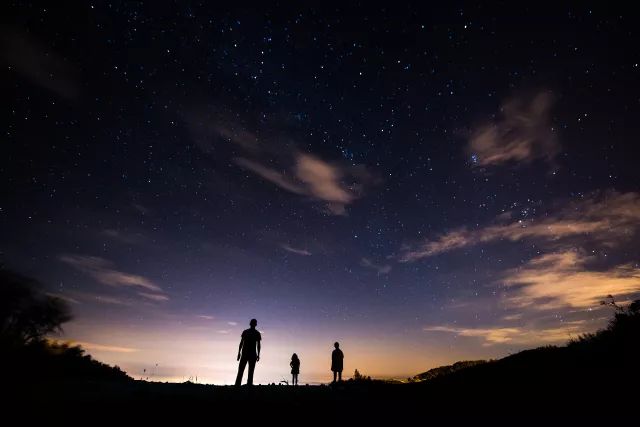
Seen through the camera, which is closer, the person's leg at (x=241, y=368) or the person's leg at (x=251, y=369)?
the person's leg at (x=251, y=369)

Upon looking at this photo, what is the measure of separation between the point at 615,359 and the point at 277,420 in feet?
28.9

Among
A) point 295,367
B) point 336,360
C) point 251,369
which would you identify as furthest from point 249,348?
point 295,367

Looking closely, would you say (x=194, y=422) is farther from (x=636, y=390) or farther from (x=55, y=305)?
(x=55, y=305)

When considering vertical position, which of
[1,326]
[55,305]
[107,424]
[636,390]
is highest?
[55,305]

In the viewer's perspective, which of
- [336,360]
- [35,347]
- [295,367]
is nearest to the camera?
[35,347]

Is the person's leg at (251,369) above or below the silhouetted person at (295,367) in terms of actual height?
below

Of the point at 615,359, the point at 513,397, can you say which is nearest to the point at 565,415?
the point at 513,397

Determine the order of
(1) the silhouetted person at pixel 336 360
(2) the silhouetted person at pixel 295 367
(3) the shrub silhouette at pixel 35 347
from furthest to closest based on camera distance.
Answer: (2) the silhouetted person at pixel 295 367
(1) the silhouetted person at pixel 336 360
(3) the shrub silhouette at pixel 35 347

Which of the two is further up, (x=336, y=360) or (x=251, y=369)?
(x=336, y=360)

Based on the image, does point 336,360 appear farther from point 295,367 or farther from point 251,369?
point 251,369

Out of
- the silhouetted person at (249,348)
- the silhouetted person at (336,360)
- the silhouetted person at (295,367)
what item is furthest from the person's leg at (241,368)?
the silhouetted person at (295,367)

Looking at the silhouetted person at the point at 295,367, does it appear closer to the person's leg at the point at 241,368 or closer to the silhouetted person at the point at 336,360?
the silhouetted person at the point at 336,360

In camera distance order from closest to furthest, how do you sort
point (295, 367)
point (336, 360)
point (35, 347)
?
point (35, 347), point (336, 360), point (295, 367)

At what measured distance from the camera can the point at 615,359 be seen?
8.88 metres
